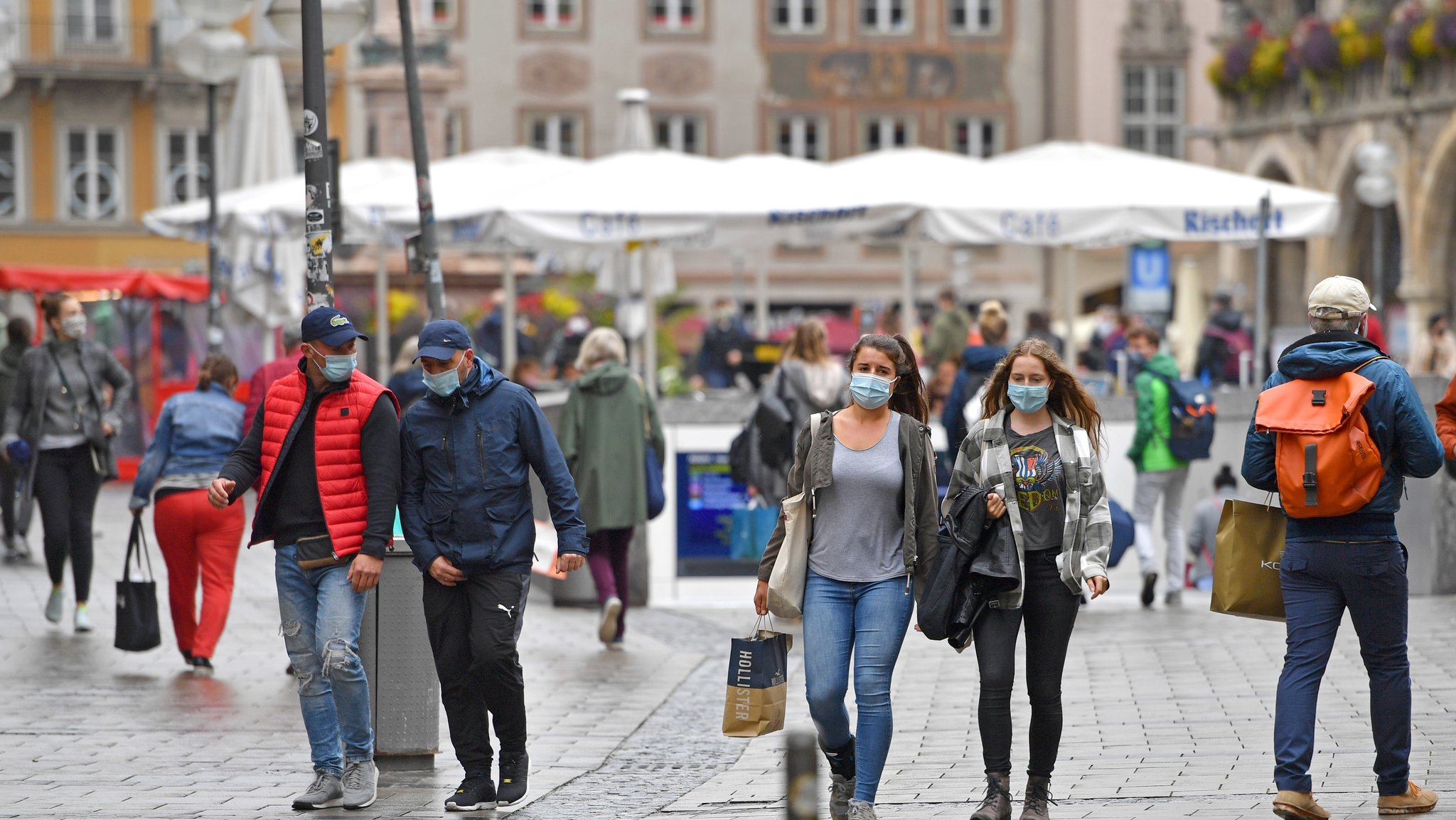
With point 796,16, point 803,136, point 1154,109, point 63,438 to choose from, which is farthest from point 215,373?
point 1154,109

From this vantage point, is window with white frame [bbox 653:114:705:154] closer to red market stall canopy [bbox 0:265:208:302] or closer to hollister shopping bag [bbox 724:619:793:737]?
red market stall canopy [bbox 0:265:208:302]

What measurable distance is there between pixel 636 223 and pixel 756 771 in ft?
23.4

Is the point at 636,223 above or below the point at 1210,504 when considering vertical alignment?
above

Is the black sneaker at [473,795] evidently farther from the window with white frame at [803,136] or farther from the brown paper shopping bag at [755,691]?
the window with white frame at [803,136]

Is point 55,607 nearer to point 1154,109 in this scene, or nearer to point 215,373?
point 215,373

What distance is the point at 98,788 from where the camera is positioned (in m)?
7.76

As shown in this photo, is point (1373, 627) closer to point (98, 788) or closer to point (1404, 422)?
point (1404, 422)

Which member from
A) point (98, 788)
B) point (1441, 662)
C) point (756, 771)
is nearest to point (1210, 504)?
point (1441, 662)

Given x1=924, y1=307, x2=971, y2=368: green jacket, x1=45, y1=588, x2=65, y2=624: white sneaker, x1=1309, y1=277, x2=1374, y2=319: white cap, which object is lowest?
x1=45, y1=588, x2=65, y2=624: white sneaker

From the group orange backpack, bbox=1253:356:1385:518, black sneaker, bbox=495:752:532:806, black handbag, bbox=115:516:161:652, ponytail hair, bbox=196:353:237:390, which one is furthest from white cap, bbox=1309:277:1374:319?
black handbag, bbox=115:516:161:652

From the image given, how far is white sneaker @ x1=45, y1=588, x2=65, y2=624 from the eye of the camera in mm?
12234

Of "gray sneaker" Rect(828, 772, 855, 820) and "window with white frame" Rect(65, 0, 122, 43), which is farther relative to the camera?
"window with white frame" Rect(65, 0, 122, 43)

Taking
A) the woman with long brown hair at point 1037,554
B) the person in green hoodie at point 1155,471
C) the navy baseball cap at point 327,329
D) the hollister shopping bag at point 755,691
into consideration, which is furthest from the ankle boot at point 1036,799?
the person in green hoodie at point 1155,471

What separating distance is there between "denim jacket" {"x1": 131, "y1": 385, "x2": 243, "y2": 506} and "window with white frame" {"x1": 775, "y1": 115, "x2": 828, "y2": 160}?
4001cm
